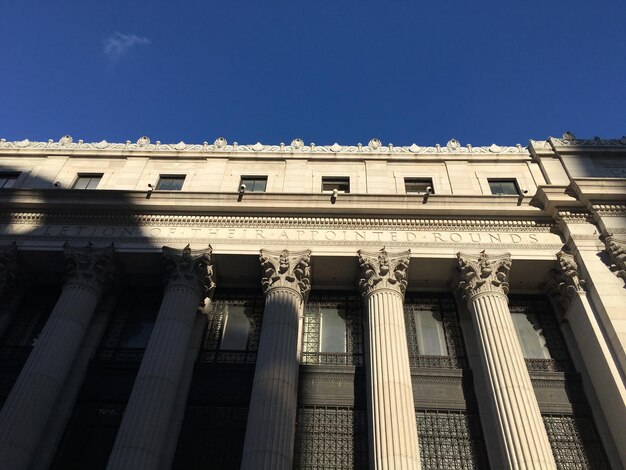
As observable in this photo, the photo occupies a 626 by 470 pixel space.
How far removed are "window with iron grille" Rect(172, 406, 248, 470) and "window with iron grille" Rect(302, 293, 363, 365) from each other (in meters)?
3.24

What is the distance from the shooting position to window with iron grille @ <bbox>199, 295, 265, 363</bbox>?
19.4 m

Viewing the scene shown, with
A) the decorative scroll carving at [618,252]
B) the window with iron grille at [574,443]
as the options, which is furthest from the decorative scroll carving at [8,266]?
the decorative scroll carving at [618,252]

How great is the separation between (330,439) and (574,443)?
7882 millimetres

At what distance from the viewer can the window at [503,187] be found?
23.6 metres

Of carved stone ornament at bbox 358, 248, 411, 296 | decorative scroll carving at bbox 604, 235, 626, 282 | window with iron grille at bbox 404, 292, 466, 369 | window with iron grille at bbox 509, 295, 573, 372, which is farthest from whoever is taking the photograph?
carved stone ornament at bbox 358, 248, 411, 296

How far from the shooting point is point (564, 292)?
19.4 m

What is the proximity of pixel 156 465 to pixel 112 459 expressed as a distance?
124cm

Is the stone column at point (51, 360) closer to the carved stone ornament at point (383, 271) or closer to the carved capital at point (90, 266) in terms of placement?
the carved capital at point (90, 266)

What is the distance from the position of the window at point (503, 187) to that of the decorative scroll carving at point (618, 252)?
192 inches

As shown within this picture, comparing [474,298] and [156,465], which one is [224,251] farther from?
[474,298]

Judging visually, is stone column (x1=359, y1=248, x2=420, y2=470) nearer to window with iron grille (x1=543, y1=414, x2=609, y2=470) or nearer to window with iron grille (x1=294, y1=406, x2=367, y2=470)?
window with iron grille (x1=294, y1=406, x2=367, y2=470)

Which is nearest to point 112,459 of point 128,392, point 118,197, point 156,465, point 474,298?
point 156,465

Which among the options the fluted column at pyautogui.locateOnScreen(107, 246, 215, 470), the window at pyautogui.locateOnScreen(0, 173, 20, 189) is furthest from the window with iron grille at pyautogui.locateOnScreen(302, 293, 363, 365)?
the window at pyautogui.locateOnScreen(0, 173, 20, 189)

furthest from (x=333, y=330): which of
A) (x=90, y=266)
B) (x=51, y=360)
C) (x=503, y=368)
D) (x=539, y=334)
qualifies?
(x=51, y=360)
